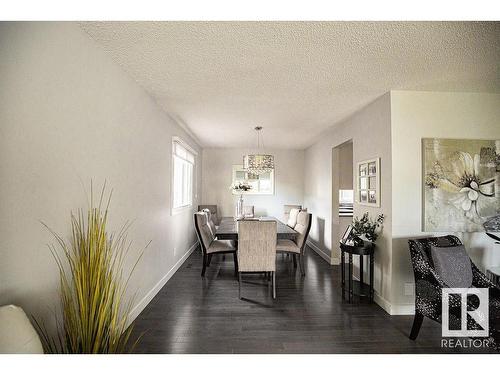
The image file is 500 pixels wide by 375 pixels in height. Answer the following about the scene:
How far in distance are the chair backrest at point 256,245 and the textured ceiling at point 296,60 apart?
5.05ft

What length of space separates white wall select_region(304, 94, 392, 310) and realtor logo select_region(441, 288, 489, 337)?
0.78 meters

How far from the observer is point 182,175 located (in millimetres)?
5008

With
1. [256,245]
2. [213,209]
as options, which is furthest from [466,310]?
[213,209]

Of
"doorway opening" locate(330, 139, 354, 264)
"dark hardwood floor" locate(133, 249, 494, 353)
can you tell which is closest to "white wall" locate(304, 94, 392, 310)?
"doorway opening" locate(330, 139, 354, 264)

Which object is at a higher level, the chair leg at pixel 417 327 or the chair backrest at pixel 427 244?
the chair backrest at pixel 427 244

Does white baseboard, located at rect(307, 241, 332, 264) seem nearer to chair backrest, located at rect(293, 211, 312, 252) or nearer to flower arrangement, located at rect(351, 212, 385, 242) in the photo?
chair backrest, located at rect(293, 211, 312, 252)

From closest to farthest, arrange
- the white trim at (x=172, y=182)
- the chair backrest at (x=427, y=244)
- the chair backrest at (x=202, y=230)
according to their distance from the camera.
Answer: the chair backrest at (x=427, y=244) < the chair backrest at (x=202, y=230) < the white trim at (x=172, y=182)

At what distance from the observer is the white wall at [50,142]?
1.24 m

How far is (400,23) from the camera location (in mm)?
1682

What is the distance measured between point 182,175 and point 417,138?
3881mm

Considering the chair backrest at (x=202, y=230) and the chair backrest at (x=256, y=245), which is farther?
the chair backrest at (x=202, y=230)

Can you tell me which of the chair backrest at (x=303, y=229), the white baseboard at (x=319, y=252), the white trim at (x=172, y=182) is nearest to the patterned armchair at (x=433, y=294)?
the chair backrest at (x=303, y=229)

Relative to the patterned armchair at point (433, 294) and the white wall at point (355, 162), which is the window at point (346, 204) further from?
Result: the patterned armchair at point (433, 294)
